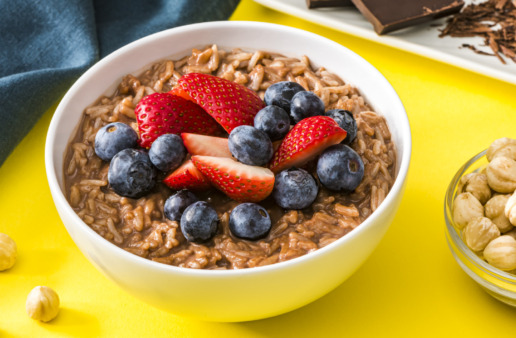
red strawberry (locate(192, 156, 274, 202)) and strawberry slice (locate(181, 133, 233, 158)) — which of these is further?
strawberry slice (locate(181, 133, 233, 158))

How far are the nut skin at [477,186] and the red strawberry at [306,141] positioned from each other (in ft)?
1.54

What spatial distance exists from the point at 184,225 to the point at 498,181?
0.87 m

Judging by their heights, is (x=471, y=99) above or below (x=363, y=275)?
A: above

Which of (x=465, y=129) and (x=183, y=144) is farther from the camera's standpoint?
(x=465, y=129)

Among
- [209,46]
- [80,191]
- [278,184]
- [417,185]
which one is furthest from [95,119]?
[417,185]

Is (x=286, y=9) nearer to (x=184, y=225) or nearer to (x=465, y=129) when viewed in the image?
(x=465, y=129)

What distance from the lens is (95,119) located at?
72.6 inches

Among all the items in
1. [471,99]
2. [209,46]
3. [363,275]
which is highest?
[209,46]

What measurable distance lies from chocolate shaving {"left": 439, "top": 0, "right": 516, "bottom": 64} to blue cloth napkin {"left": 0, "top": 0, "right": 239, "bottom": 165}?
903 millimetres

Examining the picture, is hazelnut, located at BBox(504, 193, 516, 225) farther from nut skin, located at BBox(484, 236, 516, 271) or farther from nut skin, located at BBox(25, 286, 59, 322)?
nut skin, located at BBox(25, 286, 59, 322)

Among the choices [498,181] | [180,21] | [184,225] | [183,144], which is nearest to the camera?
[184,225]

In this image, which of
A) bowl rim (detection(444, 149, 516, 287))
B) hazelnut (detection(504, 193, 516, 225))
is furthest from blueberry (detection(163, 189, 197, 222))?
hazelnut (detection(504, 193, 516, 225))

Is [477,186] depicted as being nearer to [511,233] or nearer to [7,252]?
[511,233]

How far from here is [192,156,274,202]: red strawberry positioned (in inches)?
59.9
